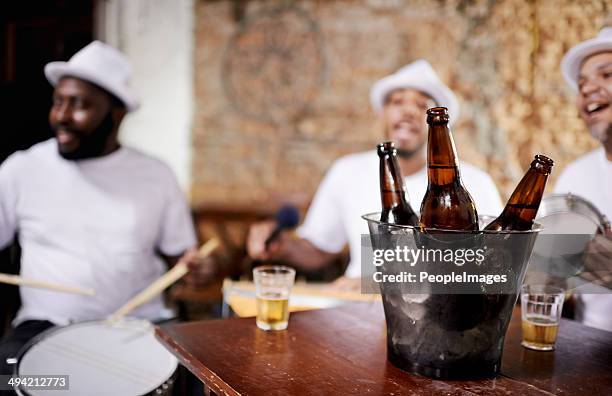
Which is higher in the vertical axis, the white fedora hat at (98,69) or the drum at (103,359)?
the white fedora hat at (98,69)

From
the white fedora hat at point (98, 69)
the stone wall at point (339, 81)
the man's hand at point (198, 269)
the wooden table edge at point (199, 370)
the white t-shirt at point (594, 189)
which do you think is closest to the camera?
the wooden table edge at point (199, 370)

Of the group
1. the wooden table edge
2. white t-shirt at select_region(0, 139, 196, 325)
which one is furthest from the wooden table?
white t-shirt at select_region(0, 139, 196, 325)

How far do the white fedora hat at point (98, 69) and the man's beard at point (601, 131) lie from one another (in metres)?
1.87

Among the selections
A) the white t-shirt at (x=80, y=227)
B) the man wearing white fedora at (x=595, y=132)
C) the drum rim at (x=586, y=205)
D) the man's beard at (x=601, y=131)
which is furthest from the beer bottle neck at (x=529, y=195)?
the white t-shirt at (x=80, y=227)

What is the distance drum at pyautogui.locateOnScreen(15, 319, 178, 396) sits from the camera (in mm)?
1437

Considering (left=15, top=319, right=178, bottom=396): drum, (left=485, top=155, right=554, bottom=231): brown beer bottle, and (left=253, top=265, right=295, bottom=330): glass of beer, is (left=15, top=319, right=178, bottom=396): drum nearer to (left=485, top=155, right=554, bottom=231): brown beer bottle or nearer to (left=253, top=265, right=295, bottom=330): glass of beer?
(left=253, top=265, right=295, bottom=330): glass of beer

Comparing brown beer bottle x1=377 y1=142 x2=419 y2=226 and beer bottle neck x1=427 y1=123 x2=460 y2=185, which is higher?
beer bottle neck x1=427 y1=123 x2=460 y2=185

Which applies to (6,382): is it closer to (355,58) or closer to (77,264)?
(77,264)

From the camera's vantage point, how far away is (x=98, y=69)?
8.23 feet

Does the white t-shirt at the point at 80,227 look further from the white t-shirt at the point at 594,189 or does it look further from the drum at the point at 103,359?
the white t-shirt at the point at 594,189

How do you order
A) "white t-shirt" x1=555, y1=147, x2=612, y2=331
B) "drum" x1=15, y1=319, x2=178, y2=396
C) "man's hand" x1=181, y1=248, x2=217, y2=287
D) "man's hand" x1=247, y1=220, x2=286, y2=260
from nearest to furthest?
1. "drum" x1=15, y1=319, x2=178, y2=396
2. "white t-shirt" x1=555, y1=147, x2=612, y2=331
3. "man's hand" x1=247, y1=220, x2=286, y2=260
4. "man's hand" x1=181, y1=248, x2=217, y2=287

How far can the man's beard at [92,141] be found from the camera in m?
2.49

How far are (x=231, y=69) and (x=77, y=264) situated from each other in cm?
210

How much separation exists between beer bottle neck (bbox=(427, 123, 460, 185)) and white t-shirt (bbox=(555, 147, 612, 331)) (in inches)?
43.1
